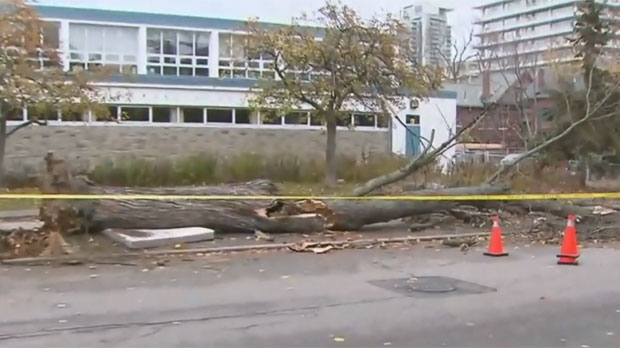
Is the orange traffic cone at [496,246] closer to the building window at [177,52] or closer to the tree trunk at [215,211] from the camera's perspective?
the tree trunk at [215,211]

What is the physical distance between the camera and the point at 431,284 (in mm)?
9422

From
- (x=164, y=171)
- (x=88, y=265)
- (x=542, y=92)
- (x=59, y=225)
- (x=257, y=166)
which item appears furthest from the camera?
(x=542, y=92)

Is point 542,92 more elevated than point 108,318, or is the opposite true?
point 542,92

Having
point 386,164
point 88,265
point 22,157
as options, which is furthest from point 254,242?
point 22,157

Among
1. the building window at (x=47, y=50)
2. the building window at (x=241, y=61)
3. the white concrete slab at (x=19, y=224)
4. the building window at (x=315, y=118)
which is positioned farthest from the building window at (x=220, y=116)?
the white concrete slab at (x=19, y=224)

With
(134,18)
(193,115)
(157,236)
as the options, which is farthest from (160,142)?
(157,236)

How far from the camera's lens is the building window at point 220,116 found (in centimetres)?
3703

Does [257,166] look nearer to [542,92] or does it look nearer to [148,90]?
[148,90]

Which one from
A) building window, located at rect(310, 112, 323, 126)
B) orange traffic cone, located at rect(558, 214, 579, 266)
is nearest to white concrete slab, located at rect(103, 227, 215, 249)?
orange traffic cone, located at rect(558, 214, 579, 266)

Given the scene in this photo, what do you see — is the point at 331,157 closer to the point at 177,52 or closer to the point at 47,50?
the point at 47,50

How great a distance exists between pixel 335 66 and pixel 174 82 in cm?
1379

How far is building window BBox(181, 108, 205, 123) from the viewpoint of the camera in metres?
36.4

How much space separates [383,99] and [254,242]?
1451cm

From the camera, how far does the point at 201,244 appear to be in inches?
491
